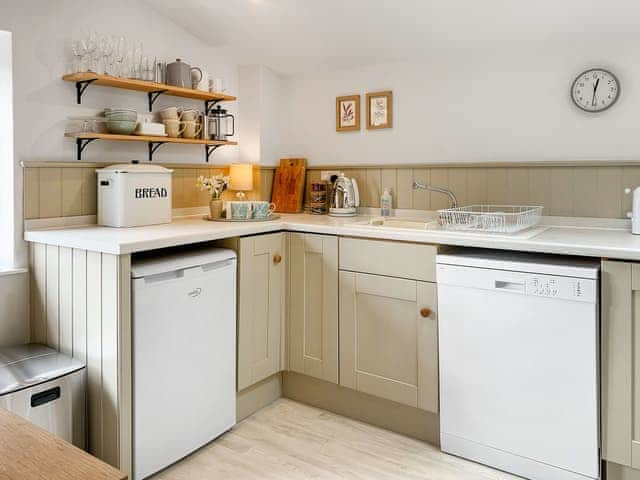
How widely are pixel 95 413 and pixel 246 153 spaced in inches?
74.7

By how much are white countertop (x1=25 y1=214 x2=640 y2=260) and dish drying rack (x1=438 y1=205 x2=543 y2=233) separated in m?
0.07

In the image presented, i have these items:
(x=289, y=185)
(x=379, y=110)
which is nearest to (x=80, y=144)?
(x=289, y=185)

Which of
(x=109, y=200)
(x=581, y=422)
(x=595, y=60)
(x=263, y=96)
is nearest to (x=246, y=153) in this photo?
(x=263, y=96)

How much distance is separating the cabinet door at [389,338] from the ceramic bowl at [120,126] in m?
1.27

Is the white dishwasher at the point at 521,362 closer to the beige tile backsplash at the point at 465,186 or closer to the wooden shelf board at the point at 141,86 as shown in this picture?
the beige tile backsplash at the point at 465,186

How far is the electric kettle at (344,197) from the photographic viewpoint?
3141mm

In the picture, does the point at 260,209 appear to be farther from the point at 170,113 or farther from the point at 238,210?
the point at 170,113

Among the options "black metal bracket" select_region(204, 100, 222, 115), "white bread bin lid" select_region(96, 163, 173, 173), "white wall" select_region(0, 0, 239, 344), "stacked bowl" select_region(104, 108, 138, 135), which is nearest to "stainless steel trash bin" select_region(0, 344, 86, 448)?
"white wall" select_region(0, 0, 239, 344)

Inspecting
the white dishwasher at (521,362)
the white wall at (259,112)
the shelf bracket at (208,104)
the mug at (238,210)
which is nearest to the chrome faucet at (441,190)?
the white dishwasher at (521,362)

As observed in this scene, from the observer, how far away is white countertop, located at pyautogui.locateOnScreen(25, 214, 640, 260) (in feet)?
6.30

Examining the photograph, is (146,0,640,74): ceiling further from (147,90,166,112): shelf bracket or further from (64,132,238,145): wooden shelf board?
(64,132,238,145): wooden shelf board

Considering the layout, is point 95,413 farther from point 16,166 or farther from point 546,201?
point 546,201

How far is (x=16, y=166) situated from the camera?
226 cm

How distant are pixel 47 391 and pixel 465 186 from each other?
219 cm
